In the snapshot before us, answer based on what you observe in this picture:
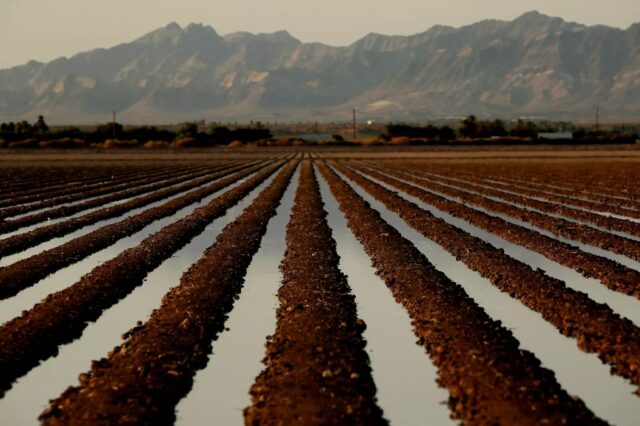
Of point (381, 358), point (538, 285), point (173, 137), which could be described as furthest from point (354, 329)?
point (173, 137)

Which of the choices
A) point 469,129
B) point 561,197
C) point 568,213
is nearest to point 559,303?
point 568,213

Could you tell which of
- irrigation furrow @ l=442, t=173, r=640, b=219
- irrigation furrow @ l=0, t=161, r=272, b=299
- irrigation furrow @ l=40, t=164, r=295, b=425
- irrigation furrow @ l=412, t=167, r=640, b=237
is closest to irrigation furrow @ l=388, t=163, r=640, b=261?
irrigation furrow @ l=412, t=167, r=640, b=237

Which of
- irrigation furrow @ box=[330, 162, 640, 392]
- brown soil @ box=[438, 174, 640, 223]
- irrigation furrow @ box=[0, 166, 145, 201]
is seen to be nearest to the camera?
irrigation furrow @ box=[330, 162, 640, 392]

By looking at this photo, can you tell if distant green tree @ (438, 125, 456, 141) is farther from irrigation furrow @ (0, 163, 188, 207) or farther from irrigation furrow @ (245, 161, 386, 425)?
irrigation furrow @ (245, 161, 386, 425)

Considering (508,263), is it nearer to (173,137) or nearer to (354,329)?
(354,329)

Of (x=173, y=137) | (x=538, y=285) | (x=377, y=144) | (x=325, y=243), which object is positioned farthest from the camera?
(x=173, y=137)

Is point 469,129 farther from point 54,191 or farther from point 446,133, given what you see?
point 54,191

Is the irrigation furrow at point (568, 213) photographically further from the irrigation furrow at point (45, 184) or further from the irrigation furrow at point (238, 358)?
the irrigation furrow at point (45, 184)
